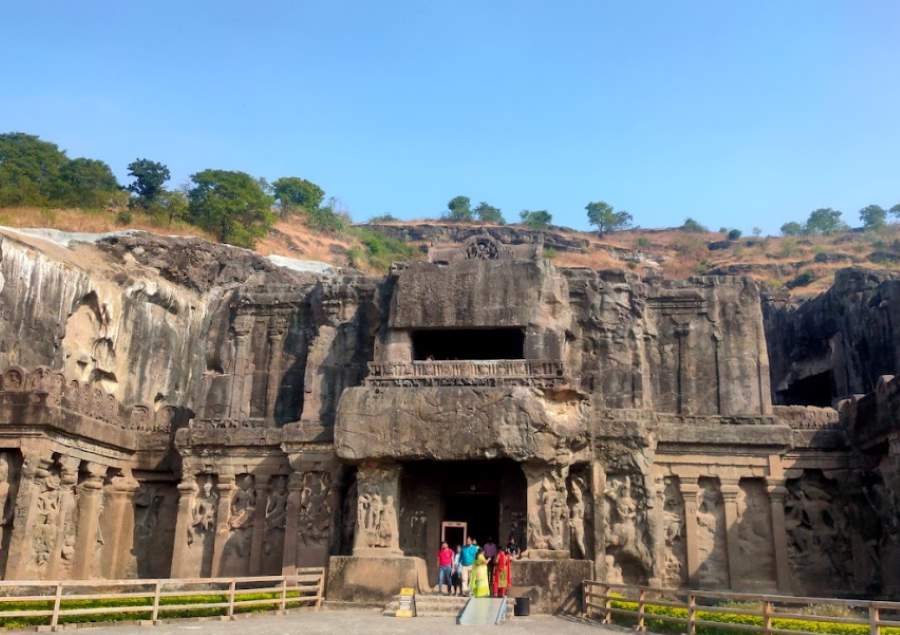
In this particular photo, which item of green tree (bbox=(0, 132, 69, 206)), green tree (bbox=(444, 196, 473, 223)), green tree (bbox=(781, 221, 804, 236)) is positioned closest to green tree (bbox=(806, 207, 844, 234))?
green tree (bbox=(781, 221, 804, 236))

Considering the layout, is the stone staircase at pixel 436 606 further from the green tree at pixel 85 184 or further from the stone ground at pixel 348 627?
the green tree at pixel 85 184

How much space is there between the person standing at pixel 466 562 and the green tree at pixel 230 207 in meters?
41.4

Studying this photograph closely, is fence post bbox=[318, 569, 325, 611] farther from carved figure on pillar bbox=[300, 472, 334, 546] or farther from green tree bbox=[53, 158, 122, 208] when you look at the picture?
green tree bbox=[53, 158, 122, 208]

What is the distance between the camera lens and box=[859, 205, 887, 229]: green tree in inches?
3979

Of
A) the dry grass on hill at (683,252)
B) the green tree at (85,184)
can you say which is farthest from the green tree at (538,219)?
the green tree at (85,184)

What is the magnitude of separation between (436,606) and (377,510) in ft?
10.8

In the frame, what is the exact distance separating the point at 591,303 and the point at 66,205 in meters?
37.7

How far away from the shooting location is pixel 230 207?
5622 cm

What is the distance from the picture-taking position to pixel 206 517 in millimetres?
22312

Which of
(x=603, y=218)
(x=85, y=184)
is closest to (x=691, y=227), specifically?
(x=603, y=218)

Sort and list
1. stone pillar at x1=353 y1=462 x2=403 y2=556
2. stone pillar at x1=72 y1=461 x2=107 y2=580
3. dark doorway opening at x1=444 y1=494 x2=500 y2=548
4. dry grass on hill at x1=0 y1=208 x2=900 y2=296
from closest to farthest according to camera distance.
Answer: stone pillar at x1=353 y1=462 x2=403 y2=556, dark doorway opening at x1=444 y1=494 x2=500 y2=548, stone pillar at x1=72 y1=461 x2=107 y2=580, dry grass on hill at x1=0 y1=208 x2=900 y2=296

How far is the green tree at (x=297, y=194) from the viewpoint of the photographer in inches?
3086

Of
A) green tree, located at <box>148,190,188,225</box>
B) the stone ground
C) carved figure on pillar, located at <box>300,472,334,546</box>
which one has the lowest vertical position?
the stone ground

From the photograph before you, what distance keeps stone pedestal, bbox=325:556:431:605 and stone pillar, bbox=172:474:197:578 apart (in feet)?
18.9
